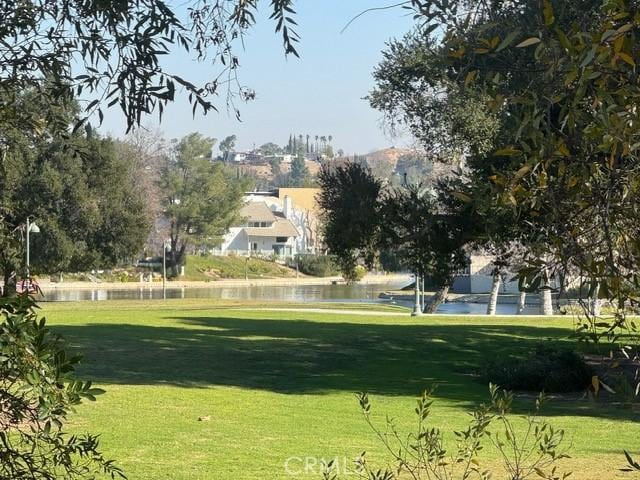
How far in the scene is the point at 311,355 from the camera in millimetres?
21141

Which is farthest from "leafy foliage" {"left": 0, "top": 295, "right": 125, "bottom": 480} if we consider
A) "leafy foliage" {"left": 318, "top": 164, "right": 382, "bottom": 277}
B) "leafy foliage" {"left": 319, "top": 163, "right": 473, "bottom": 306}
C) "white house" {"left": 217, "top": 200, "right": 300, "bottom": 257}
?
"white house" {"left": 217, "top": 200, "right": 300, "bottom": 257}

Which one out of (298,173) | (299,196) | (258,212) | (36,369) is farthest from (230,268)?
(298,173)

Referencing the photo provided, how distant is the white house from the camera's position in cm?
9801

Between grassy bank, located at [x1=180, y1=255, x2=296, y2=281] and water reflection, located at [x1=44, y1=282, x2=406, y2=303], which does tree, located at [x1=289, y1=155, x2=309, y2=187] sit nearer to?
grassy bank, located at [x1=180, y1=255, x2=296, y2=281]

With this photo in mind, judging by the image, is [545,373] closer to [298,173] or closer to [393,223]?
[393,223]

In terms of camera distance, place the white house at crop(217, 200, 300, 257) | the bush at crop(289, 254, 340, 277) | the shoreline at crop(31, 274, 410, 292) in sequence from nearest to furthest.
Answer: the shoreline at crop(31, 274, 410, 292) < the bush at crop(289, 254, 340, 277) < the white house at crop(217, 200, 300, 257)

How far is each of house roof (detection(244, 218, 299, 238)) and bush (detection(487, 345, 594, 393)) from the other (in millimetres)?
81063

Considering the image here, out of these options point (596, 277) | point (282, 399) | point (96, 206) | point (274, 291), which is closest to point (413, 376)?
point (282, 399)

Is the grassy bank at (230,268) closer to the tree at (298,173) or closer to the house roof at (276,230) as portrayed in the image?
the house roof at (276,230)

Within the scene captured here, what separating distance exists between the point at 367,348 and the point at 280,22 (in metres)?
18.4

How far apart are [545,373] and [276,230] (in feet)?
271

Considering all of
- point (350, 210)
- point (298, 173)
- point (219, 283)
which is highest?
point (298, 173)

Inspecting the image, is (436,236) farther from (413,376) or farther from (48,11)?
(48,11)

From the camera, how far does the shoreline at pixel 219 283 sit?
66000 mm
